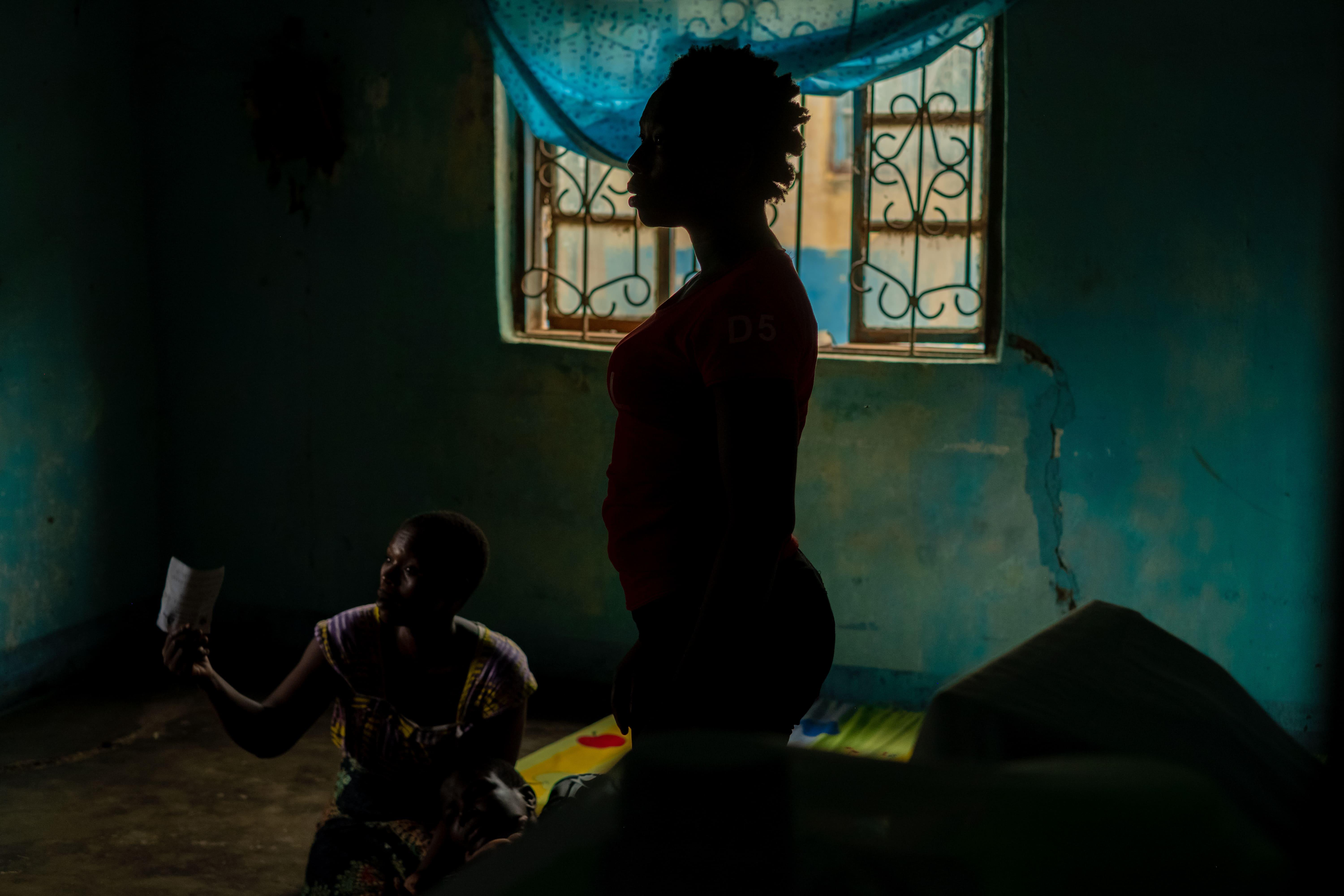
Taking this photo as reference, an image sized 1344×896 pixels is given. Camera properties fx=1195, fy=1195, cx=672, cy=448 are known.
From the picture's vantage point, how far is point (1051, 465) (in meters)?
3.40

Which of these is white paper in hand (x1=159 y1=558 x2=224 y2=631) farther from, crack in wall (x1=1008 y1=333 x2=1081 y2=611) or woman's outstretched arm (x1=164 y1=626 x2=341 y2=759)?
crack in wall (x1=1008 y1=333 x2=1081 y2=611)

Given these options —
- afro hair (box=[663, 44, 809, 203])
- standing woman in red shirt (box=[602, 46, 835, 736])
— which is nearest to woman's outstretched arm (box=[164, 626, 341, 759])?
standing woman in red shirt (box=[602, 46, 835, 736])

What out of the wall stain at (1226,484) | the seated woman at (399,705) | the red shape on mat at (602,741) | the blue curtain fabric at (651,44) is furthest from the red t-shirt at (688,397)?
the wall stain at (1226,484)

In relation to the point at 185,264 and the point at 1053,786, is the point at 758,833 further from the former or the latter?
the point at 185,264

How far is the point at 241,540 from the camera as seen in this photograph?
429cm

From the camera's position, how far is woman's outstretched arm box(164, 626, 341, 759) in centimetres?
202

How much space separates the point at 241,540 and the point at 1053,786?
400 cm

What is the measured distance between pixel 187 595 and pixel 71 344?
2.49 m

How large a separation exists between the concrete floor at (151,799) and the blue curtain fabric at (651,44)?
181cm

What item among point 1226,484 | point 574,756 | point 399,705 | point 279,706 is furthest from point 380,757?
point 1226,484

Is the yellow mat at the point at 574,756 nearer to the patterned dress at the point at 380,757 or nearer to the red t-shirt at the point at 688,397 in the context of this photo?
the patterned dress at the point at 380,757

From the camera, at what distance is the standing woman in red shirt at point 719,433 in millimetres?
1250

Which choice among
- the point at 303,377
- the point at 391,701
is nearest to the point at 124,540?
the point at 303,377

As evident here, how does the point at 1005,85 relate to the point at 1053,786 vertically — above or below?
above
